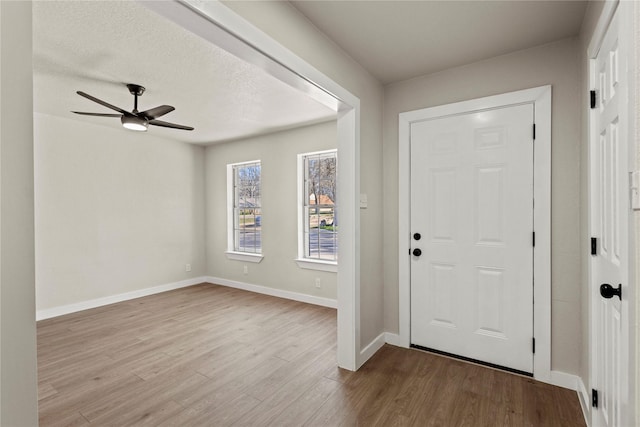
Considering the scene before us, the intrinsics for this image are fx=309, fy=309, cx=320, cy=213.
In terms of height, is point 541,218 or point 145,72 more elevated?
point 145,72

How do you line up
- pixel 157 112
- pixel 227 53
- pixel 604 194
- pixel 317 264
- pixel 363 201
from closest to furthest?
pixel 604 194
pixel 227 53
pixel 363 201
pixel 157 112
pixel 317 264

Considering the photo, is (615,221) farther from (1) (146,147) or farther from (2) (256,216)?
(1) (146,147)

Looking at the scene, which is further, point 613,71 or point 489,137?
point 489,137

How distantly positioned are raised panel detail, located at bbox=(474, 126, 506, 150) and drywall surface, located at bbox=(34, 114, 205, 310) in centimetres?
472

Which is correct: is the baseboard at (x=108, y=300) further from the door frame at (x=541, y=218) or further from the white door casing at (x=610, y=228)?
the white door casing at (x=610, y=228)

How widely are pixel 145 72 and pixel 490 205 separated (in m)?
3.18

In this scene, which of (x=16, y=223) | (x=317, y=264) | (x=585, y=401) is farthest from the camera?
(x=317, y=264)

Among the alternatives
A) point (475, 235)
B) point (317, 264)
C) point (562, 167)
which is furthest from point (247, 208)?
point (562, 167)

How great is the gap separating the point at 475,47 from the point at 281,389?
2.95 m

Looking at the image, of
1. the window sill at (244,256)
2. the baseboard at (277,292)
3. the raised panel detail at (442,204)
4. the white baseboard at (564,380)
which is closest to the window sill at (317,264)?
the baseboard at (277,292)

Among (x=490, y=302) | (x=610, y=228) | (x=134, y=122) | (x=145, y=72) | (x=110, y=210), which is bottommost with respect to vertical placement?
(x=490, y=302)

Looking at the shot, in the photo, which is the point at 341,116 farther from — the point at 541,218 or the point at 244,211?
the point at 244,211

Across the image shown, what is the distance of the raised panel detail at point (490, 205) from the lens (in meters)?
2.47

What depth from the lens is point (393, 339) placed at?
2.96 m
